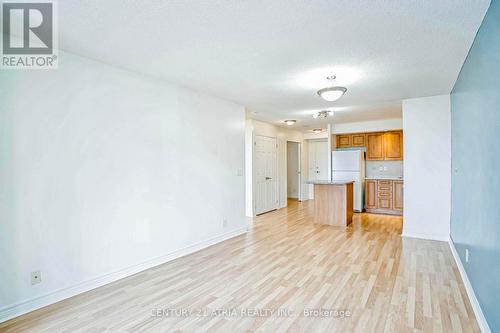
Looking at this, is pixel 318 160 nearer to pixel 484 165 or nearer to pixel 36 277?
pixel 484 165

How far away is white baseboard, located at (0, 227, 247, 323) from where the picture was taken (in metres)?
2.33

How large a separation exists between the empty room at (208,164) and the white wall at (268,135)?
6.82 ft

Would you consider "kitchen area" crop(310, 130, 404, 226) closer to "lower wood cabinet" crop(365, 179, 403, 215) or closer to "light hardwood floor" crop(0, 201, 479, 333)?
"lower wood cabinet" crop(365, 179, 403, 215)

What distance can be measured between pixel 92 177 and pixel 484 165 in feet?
12.0

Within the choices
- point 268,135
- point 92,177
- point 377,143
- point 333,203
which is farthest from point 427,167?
point 92,177

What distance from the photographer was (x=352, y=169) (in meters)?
7.29

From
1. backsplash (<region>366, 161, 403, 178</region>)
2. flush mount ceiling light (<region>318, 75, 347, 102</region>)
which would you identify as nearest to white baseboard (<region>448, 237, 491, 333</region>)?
flush mount ceiling light (<region>318, 75, 347, 102</region>)

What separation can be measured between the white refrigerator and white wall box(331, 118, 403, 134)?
1.93ft

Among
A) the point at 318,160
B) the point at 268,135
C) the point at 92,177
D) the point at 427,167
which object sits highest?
the point at 268,135

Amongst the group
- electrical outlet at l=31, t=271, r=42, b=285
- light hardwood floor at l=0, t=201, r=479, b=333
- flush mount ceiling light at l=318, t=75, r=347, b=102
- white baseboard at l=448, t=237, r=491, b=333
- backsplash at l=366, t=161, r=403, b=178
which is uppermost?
flush mount ceiling light at l=318, t=75, r=347, b=102

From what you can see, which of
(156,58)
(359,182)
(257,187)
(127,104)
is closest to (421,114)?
(359,182)

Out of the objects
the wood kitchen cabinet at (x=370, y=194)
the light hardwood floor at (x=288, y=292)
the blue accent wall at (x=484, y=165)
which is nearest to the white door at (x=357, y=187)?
the wood kitchen cabinet at (x=370, y=194)

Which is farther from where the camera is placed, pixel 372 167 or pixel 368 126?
pixel 372 167

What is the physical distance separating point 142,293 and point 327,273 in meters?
2.08
